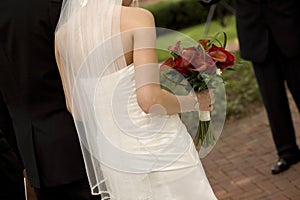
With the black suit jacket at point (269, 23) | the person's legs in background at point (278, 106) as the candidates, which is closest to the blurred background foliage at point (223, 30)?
the person's legs in background at point (278, 106)

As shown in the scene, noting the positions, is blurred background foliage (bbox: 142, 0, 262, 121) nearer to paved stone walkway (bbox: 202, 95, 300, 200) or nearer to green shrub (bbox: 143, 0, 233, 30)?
green shrub (bbox: 143, 0, 233, 30)

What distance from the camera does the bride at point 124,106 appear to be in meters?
2.60

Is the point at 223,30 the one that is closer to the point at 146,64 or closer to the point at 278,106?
the point at 278,106

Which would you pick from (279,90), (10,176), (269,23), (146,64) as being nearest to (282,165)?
(279,90)

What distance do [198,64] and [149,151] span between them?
46cm

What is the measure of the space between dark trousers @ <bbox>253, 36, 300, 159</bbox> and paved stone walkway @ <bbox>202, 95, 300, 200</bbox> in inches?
8.2

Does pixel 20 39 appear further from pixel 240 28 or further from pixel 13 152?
pixel 240 28

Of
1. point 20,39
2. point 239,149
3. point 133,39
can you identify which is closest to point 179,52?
point 133,39

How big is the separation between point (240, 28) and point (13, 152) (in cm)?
230

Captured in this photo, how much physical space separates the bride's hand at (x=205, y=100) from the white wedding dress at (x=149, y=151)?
131 mm

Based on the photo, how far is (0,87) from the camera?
310 cm

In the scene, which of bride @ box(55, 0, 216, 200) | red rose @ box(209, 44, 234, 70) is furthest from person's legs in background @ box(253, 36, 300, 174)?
bride @ box(55, 0, 216, 200)

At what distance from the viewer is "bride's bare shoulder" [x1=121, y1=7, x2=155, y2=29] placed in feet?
8.39

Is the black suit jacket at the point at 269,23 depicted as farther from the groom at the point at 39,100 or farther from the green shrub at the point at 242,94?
the groom at the point at 39,100
